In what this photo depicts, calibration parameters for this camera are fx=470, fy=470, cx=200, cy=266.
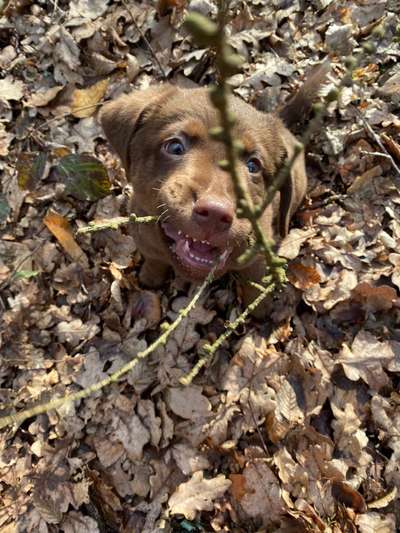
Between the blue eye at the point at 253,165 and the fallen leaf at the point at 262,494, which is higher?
the blue eye at the point at 253,165

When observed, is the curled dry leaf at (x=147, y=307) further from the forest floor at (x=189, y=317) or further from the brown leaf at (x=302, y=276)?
the brown leaf at (x=302, y=276)

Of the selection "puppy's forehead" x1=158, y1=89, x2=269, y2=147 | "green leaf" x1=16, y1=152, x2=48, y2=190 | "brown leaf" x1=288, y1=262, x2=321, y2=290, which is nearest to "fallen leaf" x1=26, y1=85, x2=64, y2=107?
"green leaf" x1=16, y1=152, x2=48, y2=190

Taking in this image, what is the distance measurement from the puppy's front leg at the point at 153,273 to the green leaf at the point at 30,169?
98 centimetres

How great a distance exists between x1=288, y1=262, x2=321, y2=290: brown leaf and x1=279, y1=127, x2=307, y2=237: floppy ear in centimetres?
25

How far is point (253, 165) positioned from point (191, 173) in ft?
1.69

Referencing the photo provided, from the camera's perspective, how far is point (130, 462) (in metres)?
2.95

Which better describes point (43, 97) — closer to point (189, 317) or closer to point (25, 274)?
point (25, 274)

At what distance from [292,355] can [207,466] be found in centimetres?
87

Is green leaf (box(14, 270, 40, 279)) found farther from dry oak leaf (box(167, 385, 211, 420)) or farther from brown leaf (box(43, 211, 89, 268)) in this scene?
dry oak leaf (box(167, 385, 211, 420))

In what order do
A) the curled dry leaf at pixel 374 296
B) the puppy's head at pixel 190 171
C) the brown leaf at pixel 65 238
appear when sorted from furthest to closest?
the brown leaf at pixel 65 238
the curled dry leaf at pixel 374 296
the puppy's head at pixel 190 171

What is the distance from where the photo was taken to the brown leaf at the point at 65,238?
11.8ft

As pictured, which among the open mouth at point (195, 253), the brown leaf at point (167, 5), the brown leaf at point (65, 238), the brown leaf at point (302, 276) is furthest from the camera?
the brown leaf at point (167, 5)

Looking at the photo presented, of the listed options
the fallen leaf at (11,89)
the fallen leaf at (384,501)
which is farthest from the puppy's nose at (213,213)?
the fallen leaf at (11,89)

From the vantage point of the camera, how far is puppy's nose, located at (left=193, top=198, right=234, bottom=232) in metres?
2.12
